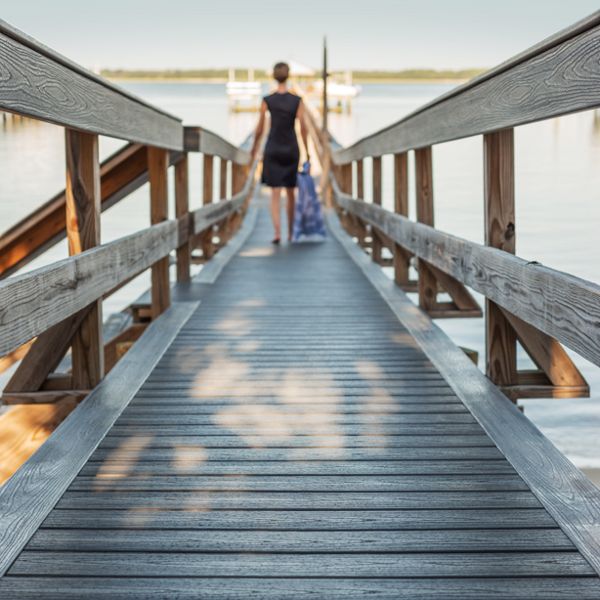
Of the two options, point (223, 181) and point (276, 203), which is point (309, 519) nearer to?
point (276, 203)

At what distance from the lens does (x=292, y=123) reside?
9.33 m

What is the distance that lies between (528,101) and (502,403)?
3.54 ft

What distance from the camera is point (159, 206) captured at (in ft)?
17.7

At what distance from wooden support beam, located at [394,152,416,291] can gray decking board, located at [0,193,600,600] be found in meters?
2.35

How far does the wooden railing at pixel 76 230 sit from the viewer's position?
104 inches

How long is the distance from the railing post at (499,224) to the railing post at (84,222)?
1494mm

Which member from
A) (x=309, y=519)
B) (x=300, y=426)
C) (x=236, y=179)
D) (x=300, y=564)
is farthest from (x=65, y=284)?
(x=236, y=179)

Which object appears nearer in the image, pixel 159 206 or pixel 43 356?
pixel 43 356

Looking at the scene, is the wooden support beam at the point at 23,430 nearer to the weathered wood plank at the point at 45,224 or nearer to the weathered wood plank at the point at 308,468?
the weathered wood plank at the point at 45,224

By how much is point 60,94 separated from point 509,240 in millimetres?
1708

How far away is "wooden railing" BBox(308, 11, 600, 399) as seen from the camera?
2.47 meters

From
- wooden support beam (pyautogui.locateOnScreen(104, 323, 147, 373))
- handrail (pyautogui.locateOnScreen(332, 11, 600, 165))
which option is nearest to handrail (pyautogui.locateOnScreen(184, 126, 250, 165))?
wooden support beam (pyautogui.locateOnScreen(104, 323, 147, 373))

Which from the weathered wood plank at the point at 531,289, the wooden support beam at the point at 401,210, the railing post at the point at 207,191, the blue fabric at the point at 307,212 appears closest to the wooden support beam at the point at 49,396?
the weathered wood plank at the point at 531,289

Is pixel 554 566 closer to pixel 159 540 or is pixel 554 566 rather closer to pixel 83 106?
pixel 159 540
